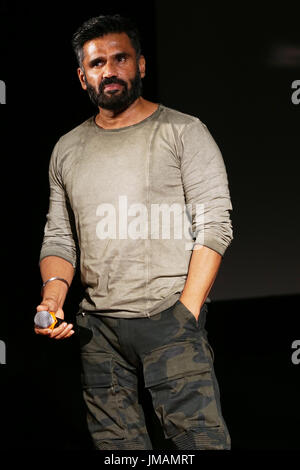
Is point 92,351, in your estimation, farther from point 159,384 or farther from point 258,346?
point 258,346

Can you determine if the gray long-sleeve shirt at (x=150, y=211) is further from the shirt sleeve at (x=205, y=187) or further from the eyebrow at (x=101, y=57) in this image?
the eyebrow at (x=101, y=57)

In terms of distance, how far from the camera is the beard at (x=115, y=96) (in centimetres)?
164

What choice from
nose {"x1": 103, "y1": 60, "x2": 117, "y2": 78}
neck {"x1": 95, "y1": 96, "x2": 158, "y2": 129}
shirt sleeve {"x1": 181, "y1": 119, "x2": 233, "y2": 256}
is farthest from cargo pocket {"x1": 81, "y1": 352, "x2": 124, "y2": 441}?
nose {"x1": 103, "y1": 60, "x2": 117, "y2": 78}

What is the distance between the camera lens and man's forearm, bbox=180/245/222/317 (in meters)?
1.57

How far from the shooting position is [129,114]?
1.69 m

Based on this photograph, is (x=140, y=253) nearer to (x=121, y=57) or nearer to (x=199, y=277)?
(x=199, y=277)

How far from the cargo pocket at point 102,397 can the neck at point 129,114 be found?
1.99 ft

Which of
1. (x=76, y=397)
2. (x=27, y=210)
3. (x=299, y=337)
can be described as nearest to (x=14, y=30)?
(x=27, y=210)

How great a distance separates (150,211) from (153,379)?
Result: 419 millimetres

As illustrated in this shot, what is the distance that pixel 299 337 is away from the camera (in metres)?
3.94

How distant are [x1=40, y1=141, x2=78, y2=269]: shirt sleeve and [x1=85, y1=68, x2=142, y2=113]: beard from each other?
21cm
